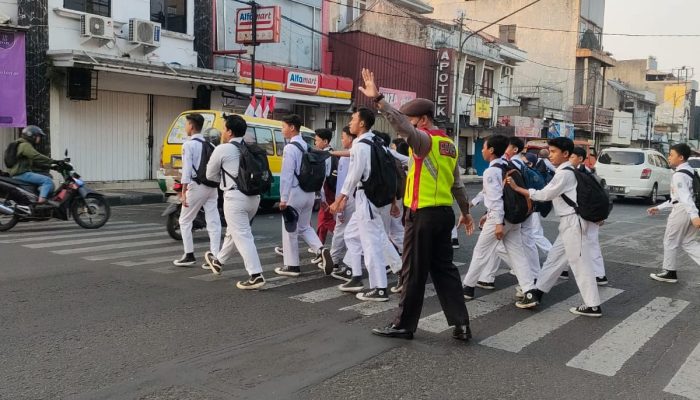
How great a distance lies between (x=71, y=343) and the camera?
470 centimetres

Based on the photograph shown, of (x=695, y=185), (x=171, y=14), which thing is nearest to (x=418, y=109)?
(x=695, y=185)

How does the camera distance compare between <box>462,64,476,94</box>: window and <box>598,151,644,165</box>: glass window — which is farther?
<box>462,64,476,94</box>: window

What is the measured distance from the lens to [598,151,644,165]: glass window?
2019 cm

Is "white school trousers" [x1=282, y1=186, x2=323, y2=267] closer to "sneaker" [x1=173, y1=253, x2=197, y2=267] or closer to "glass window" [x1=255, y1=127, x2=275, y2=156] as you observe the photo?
"sneaker" [x1=173, y1=253, x2=197, y2=267]

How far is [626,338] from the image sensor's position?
5.46 meters

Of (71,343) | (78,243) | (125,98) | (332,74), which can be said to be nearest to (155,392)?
(71,343)

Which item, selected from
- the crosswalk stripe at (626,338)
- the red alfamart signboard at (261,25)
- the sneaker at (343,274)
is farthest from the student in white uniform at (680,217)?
the red alfamart signboard at (261,25)

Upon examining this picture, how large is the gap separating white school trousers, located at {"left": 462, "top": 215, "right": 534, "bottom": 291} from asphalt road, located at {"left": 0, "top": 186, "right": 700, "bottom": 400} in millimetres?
327

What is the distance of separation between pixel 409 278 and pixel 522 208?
1.90 metres

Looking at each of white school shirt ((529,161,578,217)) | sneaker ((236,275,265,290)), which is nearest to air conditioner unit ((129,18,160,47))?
sneaker ((236,275,265,290))

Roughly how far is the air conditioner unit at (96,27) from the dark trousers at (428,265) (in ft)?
44.2

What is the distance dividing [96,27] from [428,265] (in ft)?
45.2

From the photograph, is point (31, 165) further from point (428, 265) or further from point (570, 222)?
point (570, 222)

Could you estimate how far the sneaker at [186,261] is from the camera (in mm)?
7699
